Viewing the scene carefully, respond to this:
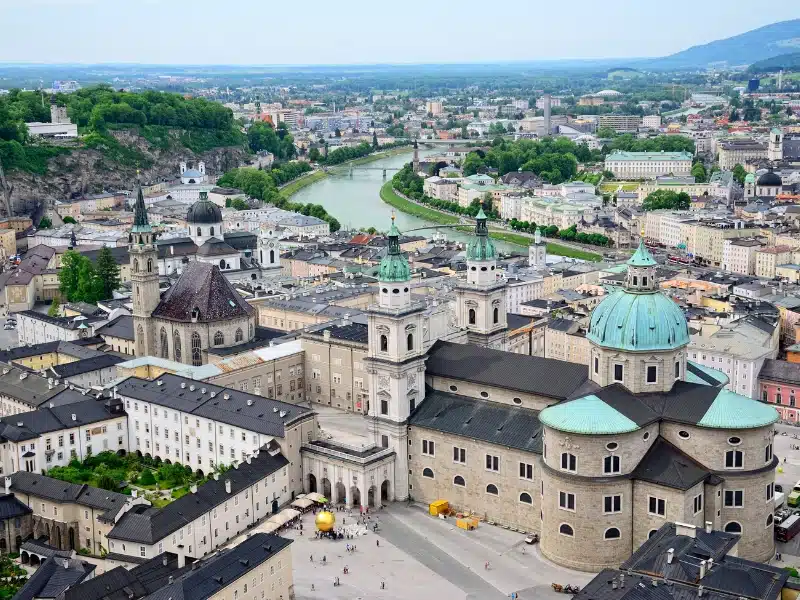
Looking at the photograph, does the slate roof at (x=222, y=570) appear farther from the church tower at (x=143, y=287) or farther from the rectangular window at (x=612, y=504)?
the church tower at (x=143, y=287)

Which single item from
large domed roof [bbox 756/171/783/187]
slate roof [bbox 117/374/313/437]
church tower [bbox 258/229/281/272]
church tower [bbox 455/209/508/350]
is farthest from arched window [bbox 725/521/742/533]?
large domed roof [bbox 756/171/783/187]

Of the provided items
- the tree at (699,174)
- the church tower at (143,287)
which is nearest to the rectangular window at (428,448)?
the church tower at (143,287)

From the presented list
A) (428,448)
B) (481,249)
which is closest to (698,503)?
(428,448)

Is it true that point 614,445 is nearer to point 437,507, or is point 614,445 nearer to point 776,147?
point 437,507

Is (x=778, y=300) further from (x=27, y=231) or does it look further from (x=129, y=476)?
(x=27, y=231)

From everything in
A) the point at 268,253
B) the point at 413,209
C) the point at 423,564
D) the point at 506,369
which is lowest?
the point at 413,209

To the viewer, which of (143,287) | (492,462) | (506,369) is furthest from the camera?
(143,287)
